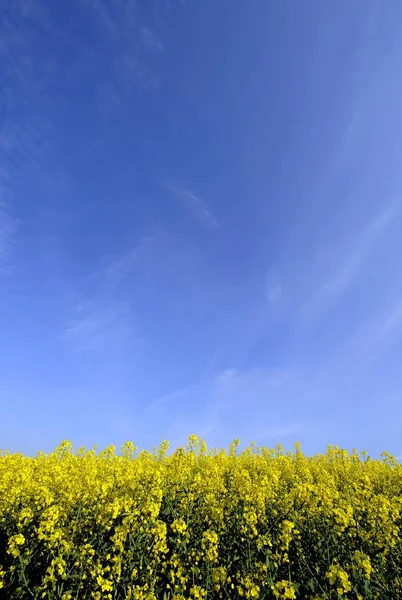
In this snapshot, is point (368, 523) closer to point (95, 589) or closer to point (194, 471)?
point (194, 471)

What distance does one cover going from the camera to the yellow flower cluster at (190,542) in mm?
5742

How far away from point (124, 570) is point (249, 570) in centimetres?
231

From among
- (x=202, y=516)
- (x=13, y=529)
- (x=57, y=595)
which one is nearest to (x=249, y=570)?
(x=202, y=516)

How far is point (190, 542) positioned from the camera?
6727mm

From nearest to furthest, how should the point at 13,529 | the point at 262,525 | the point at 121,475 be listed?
the point at 262,525, the point at 13,529, the point at 121,475

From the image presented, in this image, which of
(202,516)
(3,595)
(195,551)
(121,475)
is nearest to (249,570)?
(195,551)

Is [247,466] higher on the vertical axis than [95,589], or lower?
higher

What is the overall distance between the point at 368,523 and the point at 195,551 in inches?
152

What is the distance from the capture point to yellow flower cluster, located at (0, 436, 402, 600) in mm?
5742

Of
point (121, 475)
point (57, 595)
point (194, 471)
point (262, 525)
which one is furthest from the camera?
point (194, 471)

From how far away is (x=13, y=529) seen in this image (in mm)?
7789

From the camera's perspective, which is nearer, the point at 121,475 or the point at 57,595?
the point at 57,595

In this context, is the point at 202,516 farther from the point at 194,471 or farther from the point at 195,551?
the point at 194,471

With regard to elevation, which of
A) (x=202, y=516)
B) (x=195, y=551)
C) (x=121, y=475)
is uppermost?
(x=121, y=475)
